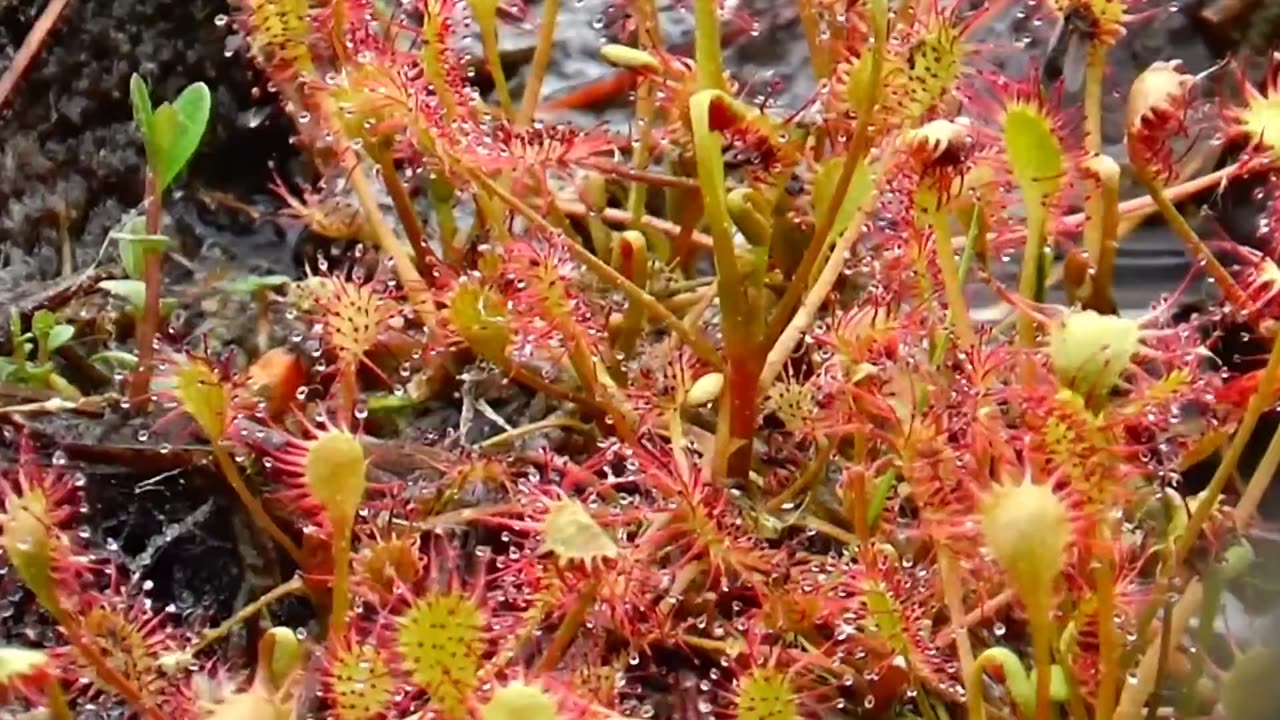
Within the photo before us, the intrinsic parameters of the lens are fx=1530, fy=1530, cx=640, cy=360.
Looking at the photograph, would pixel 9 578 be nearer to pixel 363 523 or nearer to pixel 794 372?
pixel 363 523

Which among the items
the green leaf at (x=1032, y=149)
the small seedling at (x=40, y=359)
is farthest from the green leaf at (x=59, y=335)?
the green leaf at (x=1032, y=149)

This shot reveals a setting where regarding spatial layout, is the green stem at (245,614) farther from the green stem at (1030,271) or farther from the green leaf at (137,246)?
the green stem at (1030,271)

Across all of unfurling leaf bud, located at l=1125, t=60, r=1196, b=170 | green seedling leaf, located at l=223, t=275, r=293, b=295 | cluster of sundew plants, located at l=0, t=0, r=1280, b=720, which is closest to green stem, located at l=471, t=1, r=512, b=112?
cluster of sundew plants, located at l=0, t=0, r=1280, b=720

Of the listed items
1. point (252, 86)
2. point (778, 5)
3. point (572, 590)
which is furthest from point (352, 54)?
point (778, 5)

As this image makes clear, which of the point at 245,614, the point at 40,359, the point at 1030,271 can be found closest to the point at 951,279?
the point at 1030,271

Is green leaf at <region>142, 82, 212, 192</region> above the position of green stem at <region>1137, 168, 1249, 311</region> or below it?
below

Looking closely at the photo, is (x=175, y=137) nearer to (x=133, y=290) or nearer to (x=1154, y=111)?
(x=133, y=290)

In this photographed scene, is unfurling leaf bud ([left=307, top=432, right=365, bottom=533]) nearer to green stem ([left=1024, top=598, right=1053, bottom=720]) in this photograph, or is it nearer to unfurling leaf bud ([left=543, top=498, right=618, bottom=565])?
unfurling leaf bud ([left=543, top=498, right=618, bottom=565])
